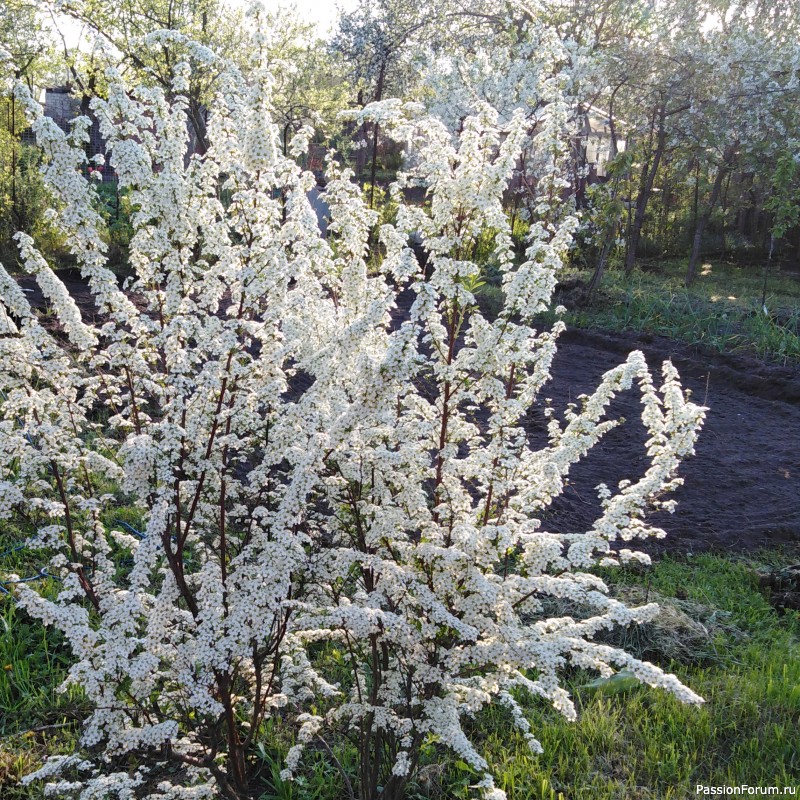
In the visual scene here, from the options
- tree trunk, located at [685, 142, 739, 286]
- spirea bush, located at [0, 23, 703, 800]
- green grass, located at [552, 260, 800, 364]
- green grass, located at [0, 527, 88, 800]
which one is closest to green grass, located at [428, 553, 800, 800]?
spirea bush, located at [0, 23, 703, 800]

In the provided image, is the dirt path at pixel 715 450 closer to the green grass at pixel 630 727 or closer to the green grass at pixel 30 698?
the green grass at pixel 630 727

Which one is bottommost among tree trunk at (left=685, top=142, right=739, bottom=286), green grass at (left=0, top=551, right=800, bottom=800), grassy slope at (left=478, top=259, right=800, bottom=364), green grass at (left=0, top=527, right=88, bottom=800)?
green grass at (left=0, top=527, right=88, bottom=800)

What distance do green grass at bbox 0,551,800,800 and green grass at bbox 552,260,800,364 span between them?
5632mm

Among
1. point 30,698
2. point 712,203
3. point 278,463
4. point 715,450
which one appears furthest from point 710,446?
point 712,203

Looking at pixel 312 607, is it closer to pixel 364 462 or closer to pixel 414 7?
pixel 364 462

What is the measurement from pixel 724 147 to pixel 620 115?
2.79m

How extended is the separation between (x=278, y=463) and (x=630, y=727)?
203 cm

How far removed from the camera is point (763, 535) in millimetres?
5180

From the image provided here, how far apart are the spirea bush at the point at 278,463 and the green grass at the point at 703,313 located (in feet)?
23.5

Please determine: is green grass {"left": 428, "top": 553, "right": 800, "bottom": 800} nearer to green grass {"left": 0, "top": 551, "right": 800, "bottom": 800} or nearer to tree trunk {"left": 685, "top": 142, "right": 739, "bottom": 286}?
green grass {"left": 0, "top": 551, "right": 800, "bottom": 800}

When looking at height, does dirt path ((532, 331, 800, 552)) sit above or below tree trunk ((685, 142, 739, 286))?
below

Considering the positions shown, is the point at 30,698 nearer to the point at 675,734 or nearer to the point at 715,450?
the point at 675,734

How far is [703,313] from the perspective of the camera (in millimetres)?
9930

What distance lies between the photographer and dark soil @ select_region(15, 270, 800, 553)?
5250mm
